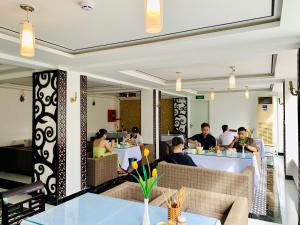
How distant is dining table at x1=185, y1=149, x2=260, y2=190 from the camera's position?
14.1 feet

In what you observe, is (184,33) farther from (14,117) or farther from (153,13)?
(14,117)

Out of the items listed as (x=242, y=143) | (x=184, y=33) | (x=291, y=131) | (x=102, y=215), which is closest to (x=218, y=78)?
(x=242, y=143)

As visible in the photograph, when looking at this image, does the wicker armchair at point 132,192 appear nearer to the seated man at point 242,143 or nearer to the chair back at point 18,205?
the chair back at point 18,205

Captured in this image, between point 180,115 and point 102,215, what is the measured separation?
915 centimetres

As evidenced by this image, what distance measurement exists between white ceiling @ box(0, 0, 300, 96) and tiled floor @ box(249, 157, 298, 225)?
7.78ft

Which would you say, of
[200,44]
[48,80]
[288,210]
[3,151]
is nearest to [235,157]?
[288,210]

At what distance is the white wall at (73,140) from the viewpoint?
4.21 m

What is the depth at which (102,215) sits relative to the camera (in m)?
1.81

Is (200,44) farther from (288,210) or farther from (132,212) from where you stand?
(288,210)

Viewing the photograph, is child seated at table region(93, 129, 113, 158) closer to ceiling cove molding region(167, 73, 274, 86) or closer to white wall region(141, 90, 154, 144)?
white wall region(141, 90, 154, 144)

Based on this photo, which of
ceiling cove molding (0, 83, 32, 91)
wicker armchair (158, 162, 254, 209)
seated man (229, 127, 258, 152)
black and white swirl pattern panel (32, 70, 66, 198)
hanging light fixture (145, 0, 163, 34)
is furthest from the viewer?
ceiling cove molding (0, 83, 32, 91)

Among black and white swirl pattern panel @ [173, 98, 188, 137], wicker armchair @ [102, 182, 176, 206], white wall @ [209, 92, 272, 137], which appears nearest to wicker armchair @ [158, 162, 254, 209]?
wicker armchair @ [102, 182, 176, 206]

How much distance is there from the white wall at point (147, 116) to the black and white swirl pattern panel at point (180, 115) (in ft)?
11.4

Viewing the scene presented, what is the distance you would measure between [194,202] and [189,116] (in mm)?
8524
